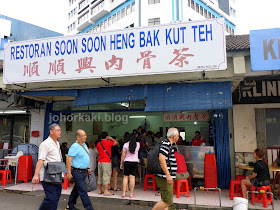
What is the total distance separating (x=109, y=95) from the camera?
7.79 meters

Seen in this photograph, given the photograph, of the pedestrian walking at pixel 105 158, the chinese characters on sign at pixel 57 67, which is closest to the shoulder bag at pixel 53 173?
the pedestrian walking at pixel 105 158

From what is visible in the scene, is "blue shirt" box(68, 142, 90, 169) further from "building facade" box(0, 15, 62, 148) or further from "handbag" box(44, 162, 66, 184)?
"building facade" box(0, 15, 62, 148)

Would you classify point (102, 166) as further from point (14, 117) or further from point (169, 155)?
point (14, 117)

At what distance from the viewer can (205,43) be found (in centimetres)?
632

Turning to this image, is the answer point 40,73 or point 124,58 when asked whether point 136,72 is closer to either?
point 124,58

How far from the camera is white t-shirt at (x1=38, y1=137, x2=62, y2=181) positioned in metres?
4.20

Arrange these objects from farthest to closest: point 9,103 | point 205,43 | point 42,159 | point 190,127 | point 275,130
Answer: point 190,127 → point 9,103 → point 275,130 → point 205,43 → point 42,159

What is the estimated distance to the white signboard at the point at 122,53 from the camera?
6.32m

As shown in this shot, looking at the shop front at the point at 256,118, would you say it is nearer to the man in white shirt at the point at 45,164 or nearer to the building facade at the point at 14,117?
the man in white shirt at the point at 45,164

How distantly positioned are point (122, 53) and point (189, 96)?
2376 mm

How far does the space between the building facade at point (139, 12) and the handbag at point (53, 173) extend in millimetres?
25635

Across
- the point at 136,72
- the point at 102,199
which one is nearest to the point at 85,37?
the point at 136,72

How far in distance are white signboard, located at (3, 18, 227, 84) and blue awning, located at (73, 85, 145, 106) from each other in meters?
0.93

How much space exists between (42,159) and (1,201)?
3.58 meters
